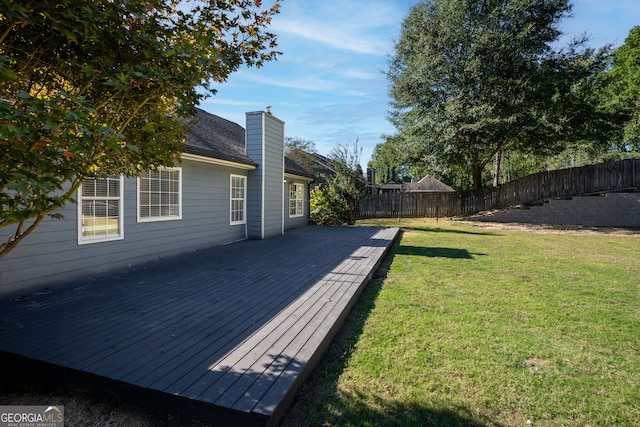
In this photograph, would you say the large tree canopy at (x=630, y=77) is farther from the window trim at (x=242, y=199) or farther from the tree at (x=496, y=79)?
the window trim at (x=242, y=199)

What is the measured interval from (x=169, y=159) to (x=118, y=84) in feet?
2.78

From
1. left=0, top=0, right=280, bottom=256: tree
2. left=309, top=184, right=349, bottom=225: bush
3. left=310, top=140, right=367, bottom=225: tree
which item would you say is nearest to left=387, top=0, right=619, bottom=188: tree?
left=310, top=140, right=367, bottom=225: tree

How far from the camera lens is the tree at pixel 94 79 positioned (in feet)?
5.96

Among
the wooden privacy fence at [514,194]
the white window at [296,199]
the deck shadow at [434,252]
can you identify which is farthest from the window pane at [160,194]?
the wooden privacy fence at [514,194]

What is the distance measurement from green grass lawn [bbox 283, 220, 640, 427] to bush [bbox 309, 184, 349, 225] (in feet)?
27.6

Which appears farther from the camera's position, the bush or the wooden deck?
the bush

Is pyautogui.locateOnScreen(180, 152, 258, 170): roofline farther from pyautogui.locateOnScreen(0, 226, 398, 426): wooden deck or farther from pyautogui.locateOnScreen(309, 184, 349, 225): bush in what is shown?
pyautogui.locateOnScreen(309, 184, 349, 225): bush

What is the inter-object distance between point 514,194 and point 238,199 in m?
15.7

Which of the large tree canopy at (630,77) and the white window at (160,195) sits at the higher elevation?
the large tree canopy at (630,77)

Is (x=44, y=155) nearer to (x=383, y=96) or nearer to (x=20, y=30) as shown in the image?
(x=20, y=30)

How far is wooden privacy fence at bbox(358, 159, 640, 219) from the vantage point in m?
15.2

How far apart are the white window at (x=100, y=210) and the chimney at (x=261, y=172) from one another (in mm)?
4245

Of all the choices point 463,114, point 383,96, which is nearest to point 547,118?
point 463,114

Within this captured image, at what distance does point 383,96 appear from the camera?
1950 cm
